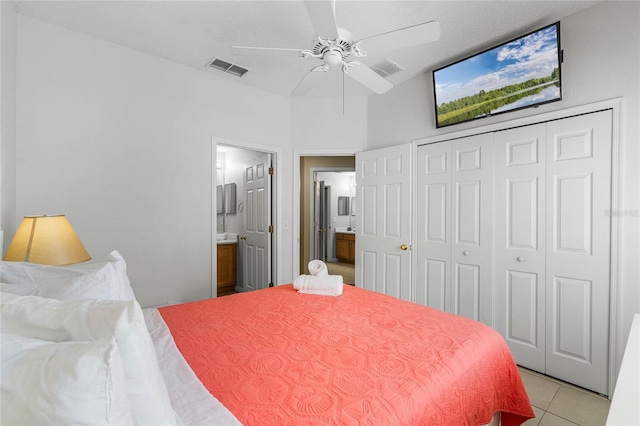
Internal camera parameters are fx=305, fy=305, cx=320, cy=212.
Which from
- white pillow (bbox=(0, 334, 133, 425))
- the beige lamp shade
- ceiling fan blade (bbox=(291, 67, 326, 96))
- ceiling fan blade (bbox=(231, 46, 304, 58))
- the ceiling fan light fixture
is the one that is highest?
ceiling fan blade (bbox=(231, 46, 304, 58))

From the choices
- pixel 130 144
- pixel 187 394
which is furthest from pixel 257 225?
pixel 187 394

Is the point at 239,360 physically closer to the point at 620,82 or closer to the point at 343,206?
the point at 620,82

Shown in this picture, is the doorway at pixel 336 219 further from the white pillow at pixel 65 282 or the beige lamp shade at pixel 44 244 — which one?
the white pillow at pixel 65 282

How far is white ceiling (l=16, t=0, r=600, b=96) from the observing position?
85.3 inches

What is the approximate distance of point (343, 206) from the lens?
7.60 metres

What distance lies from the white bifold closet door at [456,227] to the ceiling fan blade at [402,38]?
1396 mm

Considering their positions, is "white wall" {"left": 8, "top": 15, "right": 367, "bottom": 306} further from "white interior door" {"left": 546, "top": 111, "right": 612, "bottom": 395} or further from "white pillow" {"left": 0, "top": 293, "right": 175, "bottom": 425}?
"white interior door" {"left": 546, "top": 111, "right": 612, "bottom": 395}

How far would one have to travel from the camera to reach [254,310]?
1785 mm

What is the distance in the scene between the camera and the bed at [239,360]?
562 millimetres

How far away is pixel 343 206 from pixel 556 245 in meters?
5.41

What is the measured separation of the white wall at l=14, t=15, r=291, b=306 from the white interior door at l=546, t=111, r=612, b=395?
301 centimetres

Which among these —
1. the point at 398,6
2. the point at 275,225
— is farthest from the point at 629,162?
the point at 275,225

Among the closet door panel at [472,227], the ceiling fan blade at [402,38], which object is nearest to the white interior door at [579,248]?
the closet door panel at [472,227]

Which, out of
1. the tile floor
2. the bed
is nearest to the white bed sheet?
the bed
